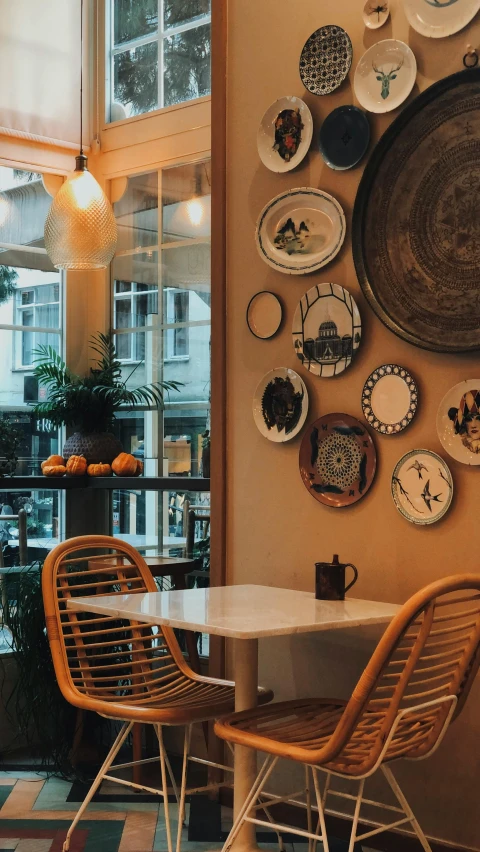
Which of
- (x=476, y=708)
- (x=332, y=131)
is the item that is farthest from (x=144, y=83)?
(x=476, y=708)

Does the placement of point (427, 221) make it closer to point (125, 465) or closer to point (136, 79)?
point (125, 465)

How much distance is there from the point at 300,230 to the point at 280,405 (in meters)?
0.54

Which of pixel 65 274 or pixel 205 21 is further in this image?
Result: pixel 65 274

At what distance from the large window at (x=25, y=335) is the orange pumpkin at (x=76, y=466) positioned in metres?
0.18

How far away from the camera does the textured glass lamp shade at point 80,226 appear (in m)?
3.40

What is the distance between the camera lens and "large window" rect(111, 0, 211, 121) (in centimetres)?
380

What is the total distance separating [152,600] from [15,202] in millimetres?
2089

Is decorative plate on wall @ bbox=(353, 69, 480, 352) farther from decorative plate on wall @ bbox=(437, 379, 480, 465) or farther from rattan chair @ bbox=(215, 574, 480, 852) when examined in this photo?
rattan chair @ bbox=(215, 574, 480, 852)

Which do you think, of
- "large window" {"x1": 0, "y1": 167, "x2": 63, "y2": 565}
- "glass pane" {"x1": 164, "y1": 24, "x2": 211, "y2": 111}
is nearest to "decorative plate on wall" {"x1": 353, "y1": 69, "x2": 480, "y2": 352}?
"glass pane" {"x1": 164, "y1": 24, "x2": 211, "y2": 111}

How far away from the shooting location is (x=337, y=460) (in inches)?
114

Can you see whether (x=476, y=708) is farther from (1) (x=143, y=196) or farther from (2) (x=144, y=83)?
(2) (x=144, y=83)

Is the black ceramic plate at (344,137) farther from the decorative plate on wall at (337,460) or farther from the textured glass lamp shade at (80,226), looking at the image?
the textured glass lamp shade at (80,226)

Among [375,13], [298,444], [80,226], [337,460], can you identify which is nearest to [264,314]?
[298,444]

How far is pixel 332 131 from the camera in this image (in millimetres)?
2895
